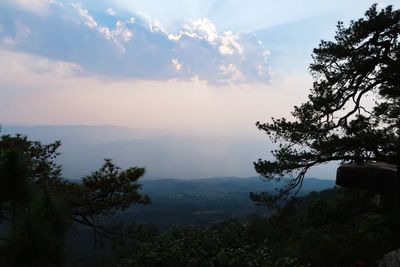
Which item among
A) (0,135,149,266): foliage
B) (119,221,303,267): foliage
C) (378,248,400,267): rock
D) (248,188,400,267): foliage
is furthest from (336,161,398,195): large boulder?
(0,135,149,266): foliage

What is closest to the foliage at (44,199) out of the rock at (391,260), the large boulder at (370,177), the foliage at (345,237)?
the foliage at (345,237)

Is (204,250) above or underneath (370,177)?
underneath

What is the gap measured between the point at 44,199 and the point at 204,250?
705 cm

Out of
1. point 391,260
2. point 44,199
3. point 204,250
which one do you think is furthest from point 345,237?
point 44,199

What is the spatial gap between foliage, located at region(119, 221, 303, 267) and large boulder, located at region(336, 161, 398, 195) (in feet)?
15.9

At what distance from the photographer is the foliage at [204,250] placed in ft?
44.5

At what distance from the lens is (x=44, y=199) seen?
11.3 m

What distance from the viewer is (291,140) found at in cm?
1581

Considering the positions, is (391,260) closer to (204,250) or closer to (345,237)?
(345,237)

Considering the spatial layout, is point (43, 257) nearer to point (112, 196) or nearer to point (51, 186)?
point (51, 186)

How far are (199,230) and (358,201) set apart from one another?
930cm

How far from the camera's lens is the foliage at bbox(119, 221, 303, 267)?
534 inches

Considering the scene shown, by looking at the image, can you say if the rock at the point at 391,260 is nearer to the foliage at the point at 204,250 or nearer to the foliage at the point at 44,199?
the foliage at the point at 204,250

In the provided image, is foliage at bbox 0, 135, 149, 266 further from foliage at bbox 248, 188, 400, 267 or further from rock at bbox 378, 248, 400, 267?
rock at bbox 378, 248, 400, 267
